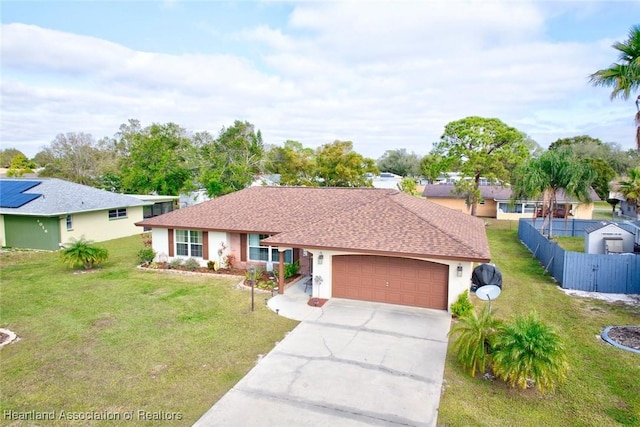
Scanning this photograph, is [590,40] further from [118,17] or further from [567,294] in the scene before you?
[118,17]

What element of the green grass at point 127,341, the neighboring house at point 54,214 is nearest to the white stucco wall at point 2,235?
the neighboring house at point 54,214

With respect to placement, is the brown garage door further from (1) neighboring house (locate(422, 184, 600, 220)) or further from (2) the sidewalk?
(1) neighboring house (locate(422, 184, 600, 220))

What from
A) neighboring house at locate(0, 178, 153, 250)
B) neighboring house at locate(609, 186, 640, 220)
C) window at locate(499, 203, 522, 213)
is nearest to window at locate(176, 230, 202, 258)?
neighboring house at locate(0, 178, 153, 250)

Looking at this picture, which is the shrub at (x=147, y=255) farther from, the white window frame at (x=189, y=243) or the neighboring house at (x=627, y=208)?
the neighboring house at (x=627, y=208)

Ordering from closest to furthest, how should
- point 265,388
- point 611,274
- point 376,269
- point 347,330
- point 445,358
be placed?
1. point 265,388
2. point 445,358
3. point 347,330
4. point 376,269
5. point 611,274

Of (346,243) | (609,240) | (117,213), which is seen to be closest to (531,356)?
(346,243)

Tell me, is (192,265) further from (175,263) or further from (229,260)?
(229,260)

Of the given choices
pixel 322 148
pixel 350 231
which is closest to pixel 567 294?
pixel 350 231
